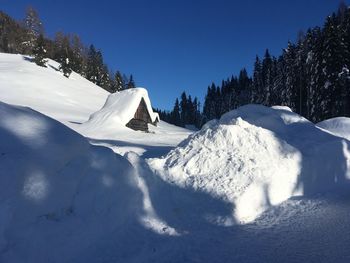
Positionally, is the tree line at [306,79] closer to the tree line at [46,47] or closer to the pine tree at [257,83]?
the pine tree at [257,83]

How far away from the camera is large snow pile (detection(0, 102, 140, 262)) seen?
503cm

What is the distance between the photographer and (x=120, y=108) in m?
27.9

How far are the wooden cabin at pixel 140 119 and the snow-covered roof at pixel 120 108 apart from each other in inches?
15.9

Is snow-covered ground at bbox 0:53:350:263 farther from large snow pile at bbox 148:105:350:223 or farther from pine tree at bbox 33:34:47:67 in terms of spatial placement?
pine tree at bbox 33:34:47:67

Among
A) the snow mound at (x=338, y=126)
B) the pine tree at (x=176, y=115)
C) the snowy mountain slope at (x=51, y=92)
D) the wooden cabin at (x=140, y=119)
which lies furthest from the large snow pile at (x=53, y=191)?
the pine tree at (x=176, y=115)

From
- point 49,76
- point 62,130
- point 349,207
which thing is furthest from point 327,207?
point 49,76

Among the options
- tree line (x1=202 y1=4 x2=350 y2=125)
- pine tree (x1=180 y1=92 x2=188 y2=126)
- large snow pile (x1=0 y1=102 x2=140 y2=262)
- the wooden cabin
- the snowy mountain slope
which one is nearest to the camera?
large snow pile (x1=0 y1=102 x2=140 y2=262)

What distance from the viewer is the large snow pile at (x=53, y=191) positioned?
16.5ft

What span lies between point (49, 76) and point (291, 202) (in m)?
51.5

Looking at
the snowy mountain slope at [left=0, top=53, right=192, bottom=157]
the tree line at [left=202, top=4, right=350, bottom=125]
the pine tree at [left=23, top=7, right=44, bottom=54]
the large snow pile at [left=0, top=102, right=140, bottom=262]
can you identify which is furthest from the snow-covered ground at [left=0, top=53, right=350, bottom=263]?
the pine tree at [left=23, top=7, right=44, bottom=54]

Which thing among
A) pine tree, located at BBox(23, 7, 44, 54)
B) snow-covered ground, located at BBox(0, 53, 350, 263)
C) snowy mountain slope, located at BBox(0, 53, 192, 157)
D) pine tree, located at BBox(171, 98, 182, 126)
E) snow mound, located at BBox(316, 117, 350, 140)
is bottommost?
snow-covered ground, located at BBox(0, 53, 350, 263)

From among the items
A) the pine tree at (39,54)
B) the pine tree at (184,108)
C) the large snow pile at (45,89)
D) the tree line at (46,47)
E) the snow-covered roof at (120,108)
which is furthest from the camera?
the pine tree at (184,108)

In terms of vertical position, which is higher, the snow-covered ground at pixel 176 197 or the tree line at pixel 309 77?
the tree line at pixel 309 77

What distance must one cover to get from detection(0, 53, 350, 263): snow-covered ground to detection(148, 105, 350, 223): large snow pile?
0.03 m
